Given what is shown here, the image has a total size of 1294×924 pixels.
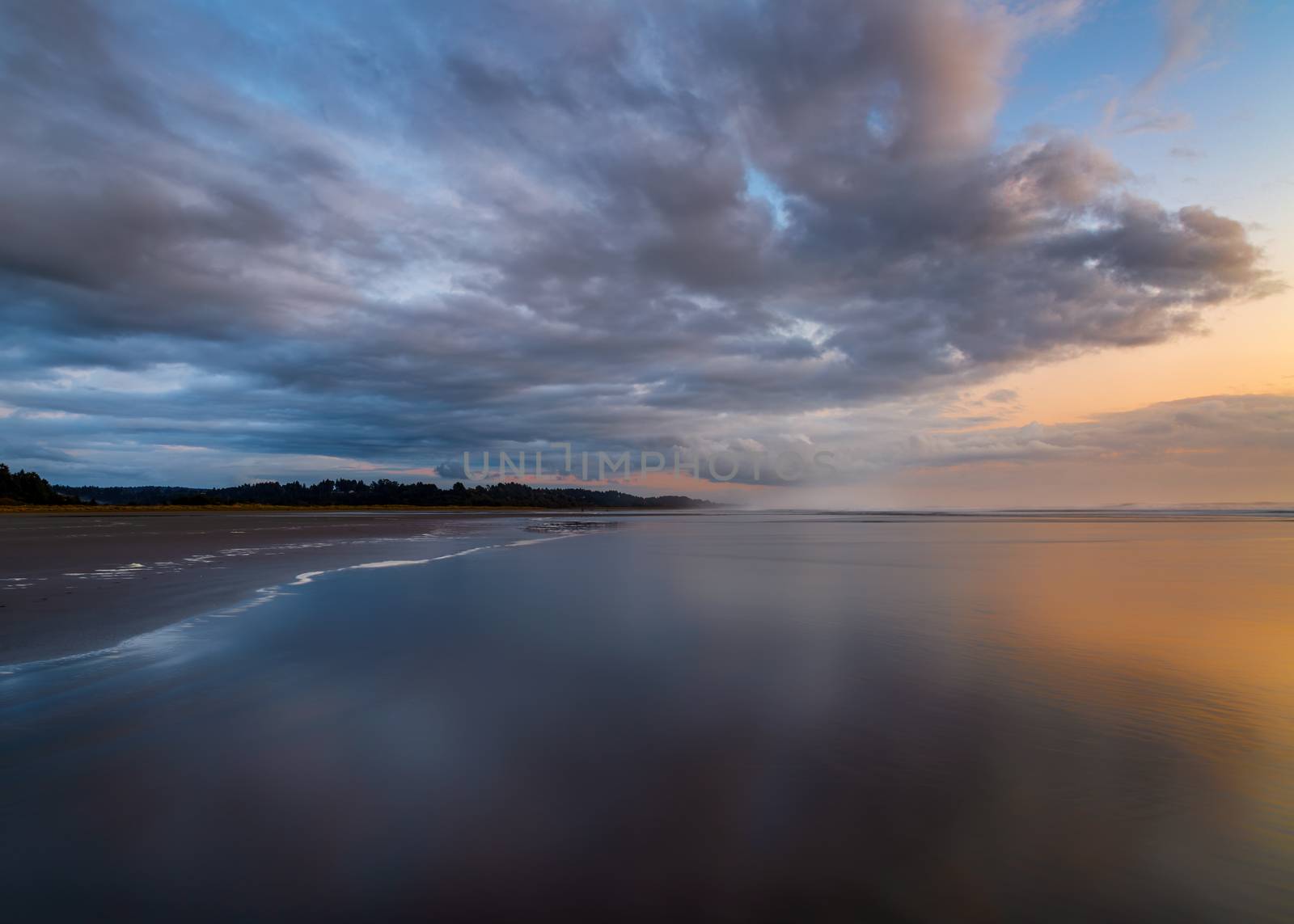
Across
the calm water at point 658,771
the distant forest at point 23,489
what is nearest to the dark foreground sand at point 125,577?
the calm water at point 658,771

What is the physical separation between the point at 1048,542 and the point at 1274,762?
2628 cm

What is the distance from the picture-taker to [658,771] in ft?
15.1

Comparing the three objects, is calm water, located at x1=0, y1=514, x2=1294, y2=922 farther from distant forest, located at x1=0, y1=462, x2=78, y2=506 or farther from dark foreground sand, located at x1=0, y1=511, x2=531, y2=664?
distant forest, located at x1=0, y1=462, x2=78, y2=506

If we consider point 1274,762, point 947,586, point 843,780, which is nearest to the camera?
point 843,780

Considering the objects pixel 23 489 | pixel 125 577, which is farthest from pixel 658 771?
pixel 23 489

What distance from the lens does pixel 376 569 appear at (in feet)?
55.1

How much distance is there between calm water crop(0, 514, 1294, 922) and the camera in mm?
3209

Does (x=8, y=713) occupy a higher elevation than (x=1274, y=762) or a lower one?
higher

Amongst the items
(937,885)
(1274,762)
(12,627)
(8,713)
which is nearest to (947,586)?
(1274,762)

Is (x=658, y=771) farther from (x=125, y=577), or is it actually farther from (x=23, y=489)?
(x=23, y=489)

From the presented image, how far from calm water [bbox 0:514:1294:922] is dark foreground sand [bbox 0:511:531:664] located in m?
1.20

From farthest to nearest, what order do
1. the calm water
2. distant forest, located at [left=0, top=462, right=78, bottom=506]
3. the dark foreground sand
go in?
distant forest, located at [left=0, top=462, right=78, bottom=506] < the dark foreground sand < the calm water

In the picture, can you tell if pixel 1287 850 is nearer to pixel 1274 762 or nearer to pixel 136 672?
pixel 1274 762

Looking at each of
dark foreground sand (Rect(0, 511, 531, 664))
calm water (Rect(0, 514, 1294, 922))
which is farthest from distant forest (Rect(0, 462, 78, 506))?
calm water (Rect(0, 514, 1294, 922))
